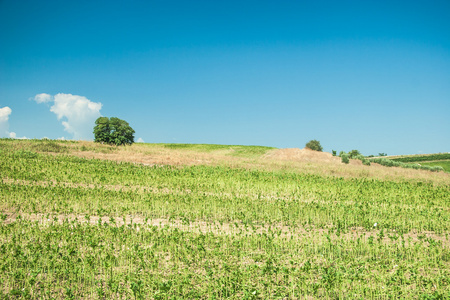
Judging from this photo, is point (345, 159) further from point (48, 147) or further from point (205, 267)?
point (205, 267)

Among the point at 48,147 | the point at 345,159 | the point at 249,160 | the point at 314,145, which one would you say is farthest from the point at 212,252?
the point at 314,145

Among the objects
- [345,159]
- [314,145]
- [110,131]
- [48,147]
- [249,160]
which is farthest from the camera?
[314,145]

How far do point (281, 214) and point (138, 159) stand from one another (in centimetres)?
2897

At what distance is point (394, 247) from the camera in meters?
9.81

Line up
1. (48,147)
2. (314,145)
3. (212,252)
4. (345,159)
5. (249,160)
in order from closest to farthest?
(212,252) < (48,147) < (249,160) < (345,159) < (314,145)

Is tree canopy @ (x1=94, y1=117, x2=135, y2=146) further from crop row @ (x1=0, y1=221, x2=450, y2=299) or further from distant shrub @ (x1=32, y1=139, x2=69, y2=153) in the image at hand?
crop row @ (x1=0, y1=221, x2=450, y2=299)

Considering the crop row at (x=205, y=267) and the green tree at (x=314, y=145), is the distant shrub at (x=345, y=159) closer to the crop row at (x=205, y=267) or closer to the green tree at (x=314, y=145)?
the green tree at (x=314, y=145)

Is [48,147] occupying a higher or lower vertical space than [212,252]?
higher

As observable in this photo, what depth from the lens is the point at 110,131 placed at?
62.0 metres

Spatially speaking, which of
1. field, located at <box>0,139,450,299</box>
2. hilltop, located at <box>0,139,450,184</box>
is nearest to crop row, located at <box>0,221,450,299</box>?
field, located at <box>0,139,450,299</box>

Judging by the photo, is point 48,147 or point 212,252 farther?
point 48,147

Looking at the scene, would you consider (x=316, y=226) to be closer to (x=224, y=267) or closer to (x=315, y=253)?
(x=315, y=253)

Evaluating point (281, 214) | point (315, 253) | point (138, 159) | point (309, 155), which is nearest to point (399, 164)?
point (309, 155)

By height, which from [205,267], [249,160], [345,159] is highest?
[345,159]
